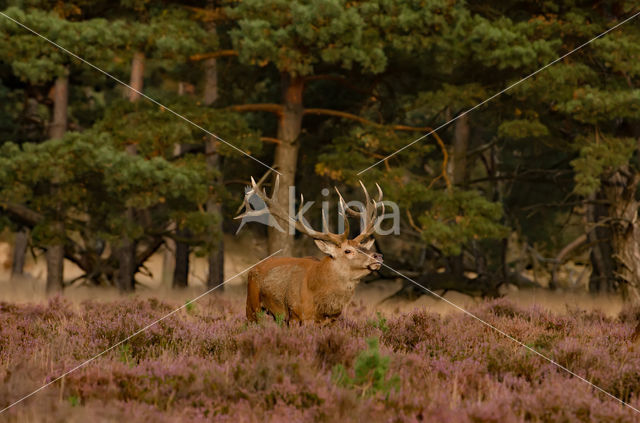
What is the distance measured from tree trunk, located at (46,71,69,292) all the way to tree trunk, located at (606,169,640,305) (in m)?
11.1

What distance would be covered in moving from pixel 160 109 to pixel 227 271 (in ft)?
66.2

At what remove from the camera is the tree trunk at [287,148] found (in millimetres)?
14609

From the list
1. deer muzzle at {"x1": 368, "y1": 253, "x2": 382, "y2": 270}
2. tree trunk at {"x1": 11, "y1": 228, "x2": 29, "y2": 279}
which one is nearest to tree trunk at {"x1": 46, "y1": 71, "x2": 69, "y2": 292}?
deer muzzle at {"x1": 368, "y1": 253, "x2": 382, "y2": 270}

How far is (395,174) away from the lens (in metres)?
14.6

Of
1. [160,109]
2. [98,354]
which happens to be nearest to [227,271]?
[160,109]

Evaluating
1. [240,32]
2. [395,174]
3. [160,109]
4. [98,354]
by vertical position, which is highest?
[240,32]

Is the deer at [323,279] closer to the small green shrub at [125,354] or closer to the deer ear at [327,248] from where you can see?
the deer ear at [327,248]

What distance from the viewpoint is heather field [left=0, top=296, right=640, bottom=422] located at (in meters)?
4.47

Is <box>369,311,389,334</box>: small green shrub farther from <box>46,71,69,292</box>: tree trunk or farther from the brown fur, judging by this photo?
<box>46,71,69,292</box>: tree trunk

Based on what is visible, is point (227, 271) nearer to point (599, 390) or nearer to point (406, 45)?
point (406, 45)

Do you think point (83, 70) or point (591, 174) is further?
point (83, 70)

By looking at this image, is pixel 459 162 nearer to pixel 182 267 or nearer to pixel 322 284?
pixel 182 267

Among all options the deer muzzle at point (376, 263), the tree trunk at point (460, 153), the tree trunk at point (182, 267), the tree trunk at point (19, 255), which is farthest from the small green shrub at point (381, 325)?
the tree trunk at point (19, 255)

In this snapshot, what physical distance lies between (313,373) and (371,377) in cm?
41
